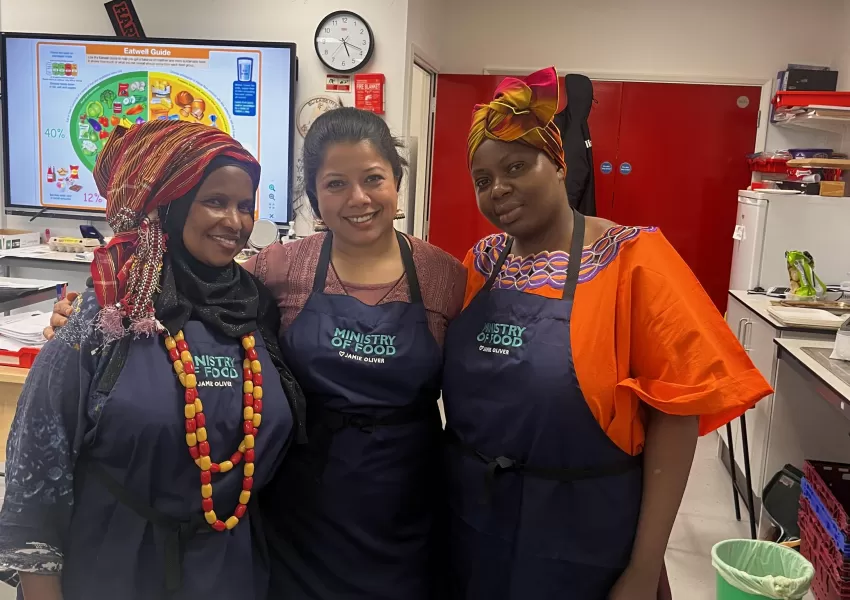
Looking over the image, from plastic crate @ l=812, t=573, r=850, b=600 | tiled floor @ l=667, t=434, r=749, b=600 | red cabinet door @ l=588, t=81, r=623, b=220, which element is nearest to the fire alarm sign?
red cabinet door @ l=588, t=81, r=623, b=220

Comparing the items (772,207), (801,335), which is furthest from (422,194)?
(801,335)

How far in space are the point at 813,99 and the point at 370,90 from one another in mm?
2605

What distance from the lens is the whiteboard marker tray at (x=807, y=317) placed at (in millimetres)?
2756

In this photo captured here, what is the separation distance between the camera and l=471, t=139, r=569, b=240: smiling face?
4.62 feet

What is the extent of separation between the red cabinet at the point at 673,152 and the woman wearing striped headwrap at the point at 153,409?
3.92 meters

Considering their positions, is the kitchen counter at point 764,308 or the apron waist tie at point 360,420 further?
the kitchen counter at point 764,308

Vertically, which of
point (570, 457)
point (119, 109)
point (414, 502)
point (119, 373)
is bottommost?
point (414, 502)

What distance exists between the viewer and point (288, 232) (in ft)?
13.2

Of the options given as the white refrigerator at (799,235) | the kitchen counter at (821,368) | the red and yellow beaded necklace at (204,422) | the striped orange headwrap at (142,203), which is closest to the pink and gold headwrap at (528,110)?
the striped orange headwrap at (142,203)

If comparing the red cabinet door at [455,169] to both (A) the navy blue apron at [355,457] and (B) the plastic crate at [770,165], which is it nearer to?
(B) the plastic crate at [770,165]

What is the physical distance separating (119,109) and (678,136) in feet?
11.9

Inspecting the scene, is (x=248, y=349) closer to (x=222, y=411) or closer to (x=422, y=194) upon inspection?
(x=222, y=411)

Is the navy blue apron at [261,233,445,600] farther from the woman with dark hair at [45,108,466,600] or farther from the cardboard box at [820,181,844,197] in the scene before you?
the cardboard box at [820,181,844,197]

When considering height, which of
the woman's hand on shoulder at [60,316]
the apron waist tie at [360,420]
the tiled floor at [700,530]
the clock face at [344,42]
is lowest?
the tiled floor at [700,530]
